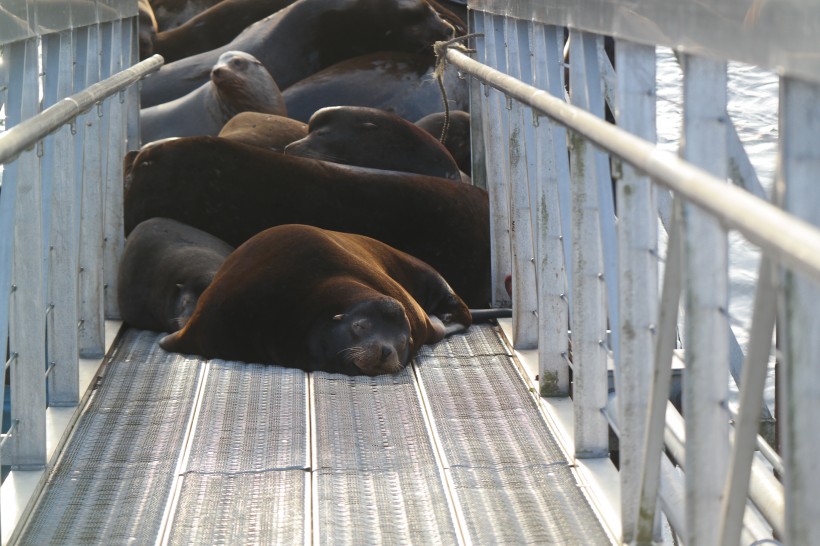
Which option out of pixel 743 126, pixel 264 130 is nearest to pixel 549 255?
pixel 743 126

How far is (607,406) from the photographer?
3.32 metres

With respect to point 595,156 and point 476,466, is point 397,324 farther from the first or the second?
point 595,156

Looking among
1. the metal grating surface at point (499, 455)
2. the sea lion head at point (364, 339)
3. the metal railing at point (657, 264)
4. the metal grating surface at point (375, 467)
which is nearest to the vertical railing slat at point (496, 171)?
the metal railing at point (657, 264)

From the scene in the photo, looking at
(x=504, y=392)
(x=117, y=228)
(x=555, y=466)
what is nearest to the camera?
(x=555, y=466)

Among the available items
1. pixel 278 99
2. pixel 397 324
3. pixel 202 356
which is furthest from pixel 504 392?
pixel 278 99

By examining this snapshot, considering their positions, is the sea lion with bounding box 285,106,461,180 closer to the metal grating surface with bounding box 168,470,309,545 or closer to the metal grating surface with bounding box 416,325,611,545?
the metal grating surface with bounding box 416,325,611,545

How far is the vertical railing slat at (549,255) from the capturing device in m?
3.74

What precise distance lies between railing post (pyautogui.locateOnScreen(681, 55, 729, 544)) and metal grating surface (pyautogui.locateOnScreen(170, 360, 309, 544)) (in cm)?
112

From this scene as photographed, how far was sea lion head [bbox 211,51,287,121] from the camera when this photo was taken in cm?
721

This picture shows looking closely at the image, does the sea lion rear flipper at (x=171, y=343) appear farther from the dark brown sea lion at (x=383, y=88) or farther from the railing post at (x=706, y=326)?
the dark brown sea lion at (x=383, y=88)

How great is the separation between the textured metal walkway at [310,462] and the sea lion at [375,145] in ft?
6.54

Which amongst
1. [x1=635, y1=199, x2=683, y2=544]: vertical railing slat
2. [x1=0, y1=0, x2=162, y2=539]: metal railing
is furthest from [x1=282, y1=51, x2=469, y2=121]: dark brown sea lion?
Answer: [x1=635, y1=199, x2=683, y2=544]: vertical railing slat

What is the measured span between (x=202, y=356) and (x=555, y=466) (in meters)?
1.65

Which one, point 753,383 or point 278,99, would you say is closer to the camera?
point 753,383
